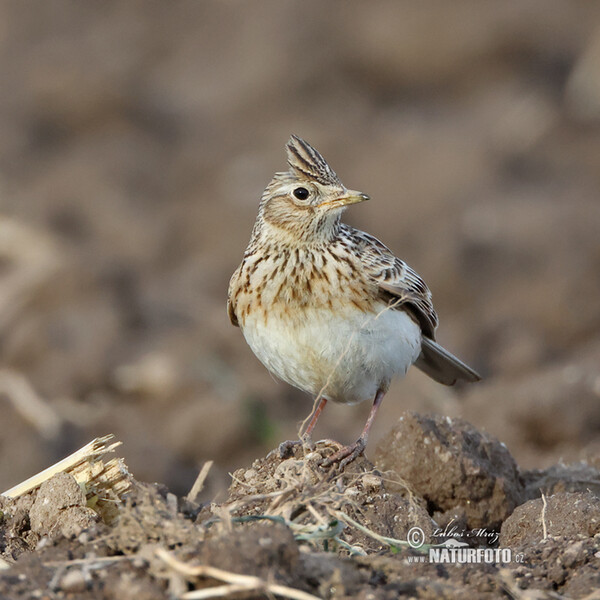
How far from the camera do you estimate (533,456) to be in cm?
725

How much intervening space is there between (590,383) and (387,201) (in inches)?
211

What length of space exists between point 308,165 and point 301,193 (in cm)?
16

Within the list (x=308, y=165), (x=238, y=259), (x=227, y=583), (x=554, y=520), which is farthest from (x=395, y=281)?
(x=238, y=259)

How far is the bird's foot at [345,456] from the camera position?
16.6 ft

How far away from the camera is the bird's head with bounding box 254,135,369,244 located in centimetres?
566

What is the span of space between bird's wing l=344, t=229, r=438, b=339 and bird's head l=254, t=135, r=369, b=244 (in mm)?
235

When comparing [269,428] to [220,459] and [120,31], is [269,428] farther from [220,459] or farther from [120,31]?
[120,31]

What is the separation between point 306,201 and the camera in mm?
5703

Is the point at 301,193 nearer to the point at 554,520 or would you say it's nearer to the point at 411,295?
the point at 411,295

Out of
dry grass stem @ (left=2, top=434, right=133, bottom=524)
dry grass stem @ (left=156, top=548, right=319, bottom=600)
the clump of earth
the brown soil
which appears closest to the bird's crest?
the brown soil

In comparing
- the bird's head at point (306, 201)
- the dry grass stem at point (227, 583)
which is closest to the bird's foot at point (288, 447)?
the bird's head at point (306, 201)

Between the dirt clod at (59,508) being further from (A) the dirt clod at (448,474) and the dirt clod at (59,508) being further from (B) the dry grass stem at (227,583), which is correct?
(A) the dirt clod at (448,474)

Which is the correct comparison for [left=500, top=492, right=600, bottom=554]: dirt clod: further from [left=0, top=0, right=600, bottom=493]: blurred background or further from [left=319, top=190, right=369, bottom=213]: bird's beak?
[left=0, top=0, right=600, bottom=493]: blurred background

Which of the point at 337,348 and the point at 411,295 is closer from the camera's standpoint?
the point at 337,348
